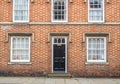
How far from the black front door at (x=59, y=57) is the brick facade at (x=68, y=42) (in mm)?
449

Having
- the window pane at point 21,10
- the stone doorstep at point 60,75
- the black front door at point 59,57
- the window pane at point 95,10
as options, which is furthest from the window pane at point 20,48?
the window pane at point 95,10

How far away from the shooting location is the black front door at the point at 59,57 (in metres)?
19.7

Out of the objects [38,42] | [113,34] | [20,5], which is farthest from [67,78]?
[20,5]

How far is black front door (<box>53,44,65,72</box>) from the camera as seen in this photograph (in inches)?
774

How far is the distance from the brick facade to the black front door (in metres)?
0.45

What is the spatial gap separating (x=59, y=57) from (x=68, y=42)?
4.37 ft

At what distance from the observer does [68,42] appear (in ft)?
63.7

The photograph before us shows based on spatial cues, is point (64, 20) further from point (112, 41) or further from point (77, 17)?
point (112, 41)

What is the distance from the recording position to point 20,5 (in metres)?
19.8

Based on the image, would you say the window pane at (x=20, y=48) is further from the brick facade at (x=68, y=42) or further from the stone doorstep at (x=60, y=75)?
the stone doorstep at (x=60, y=75)

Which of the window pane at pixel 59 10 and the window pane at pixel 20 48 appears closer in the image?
the window pane at pixel 20 48

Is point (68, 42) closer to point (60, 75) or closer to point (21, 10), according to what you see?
point (60, 75)

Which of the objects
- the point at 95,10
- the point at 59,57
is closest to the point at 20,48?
the point at 59,57

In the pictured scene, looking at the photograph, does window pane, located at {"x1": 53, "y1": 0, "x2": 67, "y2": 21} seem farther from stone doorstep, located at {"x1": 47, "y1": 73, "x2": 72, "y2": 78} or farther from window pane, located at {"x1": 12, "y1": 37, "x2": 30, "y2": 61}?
stone doorstep, located at {"x1": 47, "y1": 73, "x2": 72, "y2": 78}
